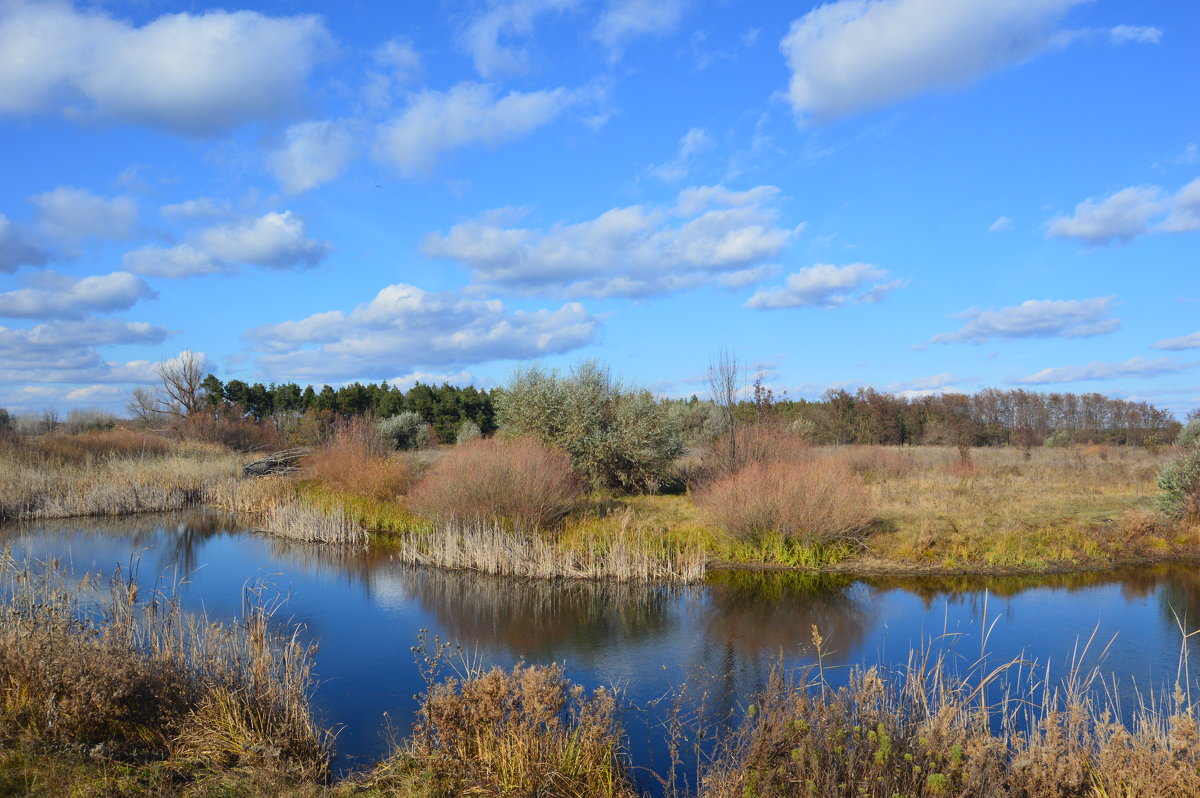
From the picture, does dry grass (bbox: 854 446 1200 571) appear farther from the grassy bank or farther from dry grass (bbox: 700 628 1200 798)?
dry grass (bbox: 700 628 1200 798)

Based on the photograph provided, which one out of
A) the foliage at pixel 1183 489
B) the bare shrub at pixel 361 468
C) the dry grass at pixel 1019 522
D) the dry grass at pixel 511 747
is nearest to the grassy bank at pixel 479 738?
the dry grass at pixel 511 747

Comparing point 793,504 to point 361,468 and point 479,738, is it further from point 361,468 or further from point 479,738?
point 361,468

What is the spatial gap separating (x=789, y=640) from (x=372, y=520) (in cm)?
1353

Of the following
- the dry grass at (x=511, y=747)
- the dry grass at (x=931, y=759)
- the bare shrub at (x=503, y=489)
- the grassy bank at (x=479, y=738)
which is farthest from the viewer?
the bare shrub at (x=503, y=489)

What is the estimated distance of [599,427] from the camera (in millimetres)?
22766

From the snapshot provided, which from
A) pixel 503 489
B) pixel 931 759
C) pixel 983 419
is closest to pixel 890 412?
pixel 983 419

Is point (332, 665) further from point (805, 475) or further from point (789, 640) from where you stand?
point (805, 475)

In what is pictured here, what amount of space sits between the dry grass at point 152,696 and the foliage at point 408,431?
94.4ft

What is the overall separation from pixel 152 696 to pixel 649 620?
7.30 metres

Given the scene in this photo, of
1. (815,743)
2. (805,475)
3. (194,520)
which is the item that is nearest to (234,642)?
(815,743)

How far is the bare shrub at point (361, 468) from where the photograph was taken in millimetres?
22047

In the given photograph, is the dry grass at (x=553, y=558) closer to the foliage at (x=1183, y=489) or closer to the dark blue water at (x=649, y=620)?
the dark blue water at (x=649, y=620)

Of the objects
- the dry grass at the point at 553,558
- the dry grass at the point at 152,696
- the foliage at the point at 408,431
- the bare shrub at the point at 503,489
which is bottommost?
the dry grass at the point at 553,558

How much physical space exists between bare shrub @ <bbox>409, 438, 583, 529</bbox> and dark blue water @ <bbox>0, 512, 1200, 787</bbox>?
174 centimetres
